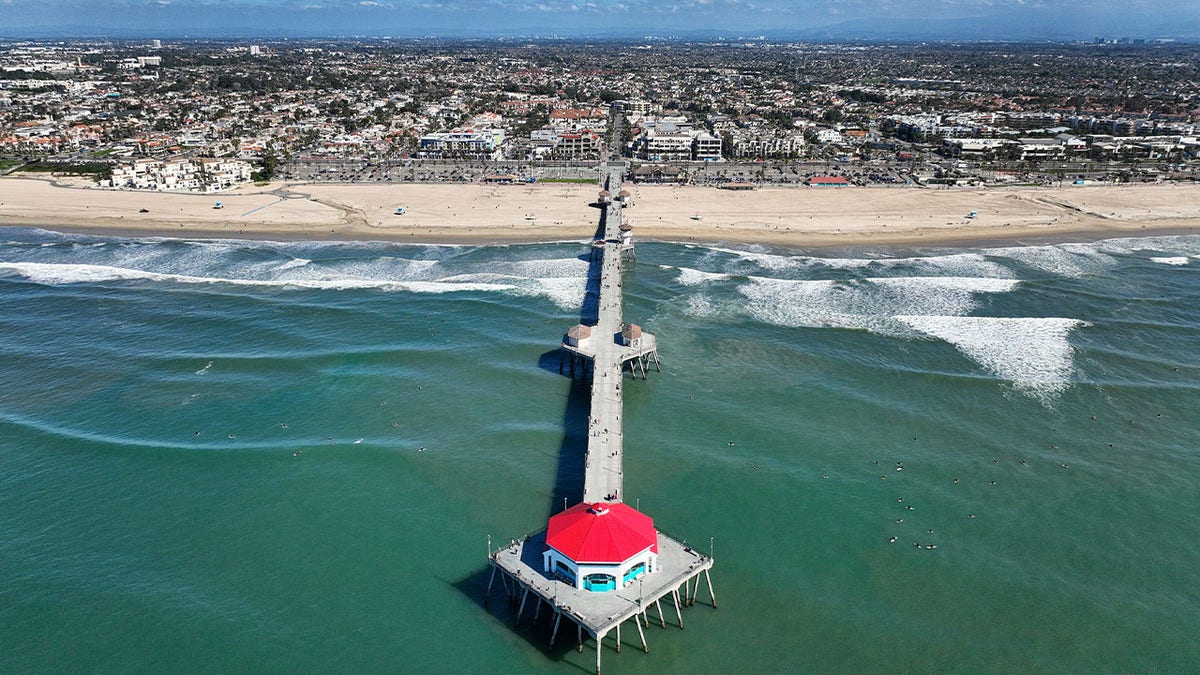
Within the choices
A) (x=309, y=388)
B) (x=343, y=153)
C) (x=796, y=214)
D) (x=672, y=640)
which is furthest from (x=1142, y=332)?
(x=343, y=153)

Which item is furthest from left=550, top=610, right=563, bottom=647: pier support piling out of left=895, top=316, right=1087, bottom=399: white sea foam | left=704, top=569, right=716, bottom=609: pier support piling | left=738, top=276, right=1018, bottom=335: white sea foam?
left=738, top=276, right=1018, bottom=335: white sea foam

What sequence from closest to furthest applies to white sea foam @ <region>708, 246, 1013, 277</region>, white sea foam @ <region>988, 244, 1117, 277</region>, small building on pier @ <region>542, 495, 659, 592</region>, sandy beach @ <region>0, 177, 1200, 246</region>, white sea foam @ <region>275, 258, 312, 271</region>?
small building on pier @ <region>542, 495, 659, 592</region> → white sea foam @ <region>708, 246, 1013, 277</region> → white sea foam @ <region>988, 244, 1117, 277</region> → white sea foam @ <region>275, 258, 312, 271</region> → sandy beach @ <region>0, 177, 1200, 246</region>

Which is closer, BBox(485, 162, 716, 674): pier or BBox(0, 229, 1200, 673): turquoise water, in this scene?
BBox(485, 162, 716, 674): pier

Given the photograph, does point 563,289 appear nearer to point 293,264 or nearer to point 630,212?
point 293,264

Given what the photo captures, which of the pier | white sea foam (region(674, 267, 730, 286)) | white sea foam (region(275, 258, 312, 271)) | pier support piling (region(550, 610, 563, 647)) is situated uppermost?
white sea foam (region(674, 267, 730, 286))

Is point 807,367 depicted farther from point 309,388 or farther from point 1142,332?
point 309,388

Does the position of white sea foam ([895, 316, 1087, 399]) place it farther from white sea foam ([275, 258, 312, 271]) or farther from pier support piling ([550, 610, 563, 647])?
white sea foam ([275, 258, 312, 271])

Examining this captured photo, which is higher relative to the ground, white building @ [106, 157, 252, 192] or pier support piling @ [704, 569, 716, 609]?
white building @ [106, 157, 252, 192]
